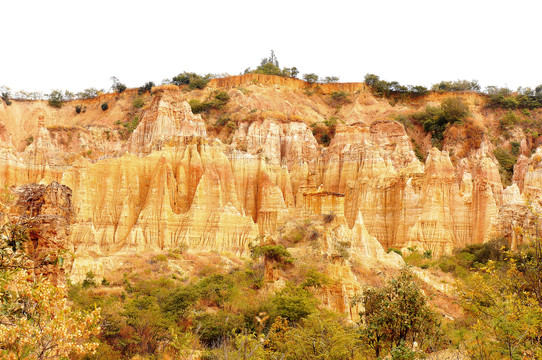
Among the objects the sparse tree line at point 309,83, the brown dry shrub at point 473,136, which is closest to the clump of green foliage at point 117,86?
the sparse tree line at point 309,83

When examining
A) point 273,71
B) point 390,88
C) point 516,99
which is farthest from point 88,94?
point 516,99

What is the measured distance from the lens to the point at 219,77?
3420 inches

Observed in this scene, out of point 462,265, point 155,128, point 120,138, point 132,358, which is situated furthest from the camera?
point 120,138

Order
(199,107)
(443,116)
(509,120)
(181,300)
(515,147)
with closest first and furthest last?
1. (181,300)
2. (515,147)
3. (443,116)
4. (509,120)
5. (199,107)

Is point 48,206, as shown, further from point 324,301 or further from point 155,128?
point 155,128

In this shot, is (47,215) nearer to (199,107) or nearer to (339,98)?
(199,107)

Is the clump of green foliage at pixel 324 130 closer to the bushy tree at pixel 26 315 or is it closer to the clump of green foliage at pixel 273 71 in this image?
the clump of green foliage at pixel 273 71

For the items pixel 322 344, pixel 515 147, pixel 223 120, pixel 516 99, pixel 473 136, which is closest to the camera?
pixel 322 344

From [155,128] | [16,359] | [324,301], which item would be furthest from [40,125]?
[16,359]

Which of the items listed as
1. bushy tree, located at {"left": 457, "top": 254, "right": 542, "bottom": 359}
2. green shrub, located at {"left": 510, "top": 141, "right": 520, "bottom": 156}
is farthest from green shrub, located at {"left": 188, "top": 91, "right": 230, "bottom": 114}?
bushy tree, located at {"left": 457, "top": 254, "right": 542, "bottom": 359}

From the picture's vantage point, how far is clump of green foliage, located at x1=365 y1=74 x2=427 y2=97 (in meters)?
85.3

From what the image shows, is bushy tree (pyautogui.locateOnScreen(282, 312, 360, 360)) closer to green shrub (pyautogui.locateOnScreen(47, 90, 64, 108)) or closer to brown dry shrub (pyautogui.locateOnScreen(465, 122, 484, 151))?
brown dry shrub (pyautogui.locateOnScreen(465, 122, 484, 151))

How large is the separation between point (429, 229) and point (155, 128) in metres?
32.6

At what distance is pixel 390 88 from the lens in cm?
8794
